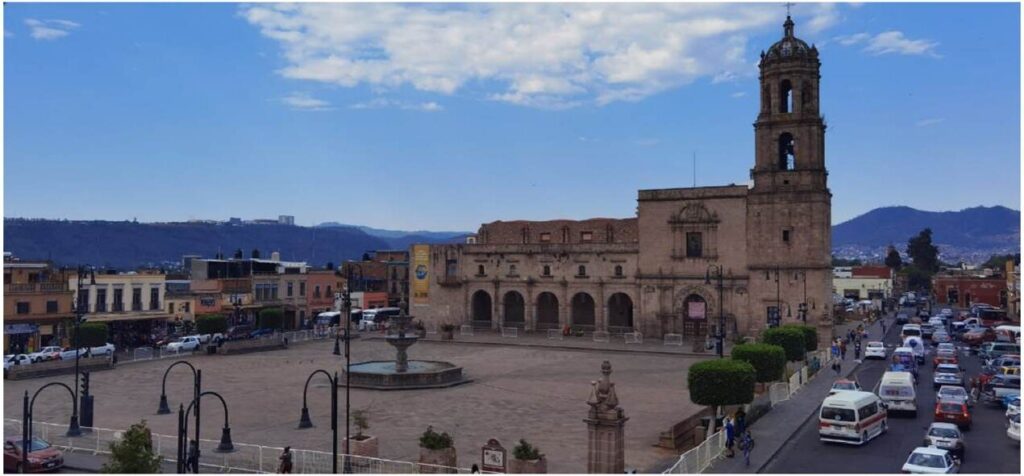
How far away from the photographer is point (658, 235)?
60500 millimetres

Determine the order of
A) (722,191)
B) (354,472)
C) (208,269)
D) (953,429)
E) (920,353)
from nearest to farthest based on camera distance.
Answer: (354,472) → (953,429) → (920,353) → (722,191) → (208,269)

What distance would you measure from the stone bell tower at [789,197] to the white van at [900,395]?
24322 millimetres

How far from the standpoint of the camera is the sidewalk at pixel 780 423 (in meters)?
22.7

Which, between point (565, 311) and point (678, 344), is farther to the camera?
point (565, 311)

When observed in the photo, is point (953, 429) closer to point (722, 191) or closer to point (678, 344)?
point (678, 344)

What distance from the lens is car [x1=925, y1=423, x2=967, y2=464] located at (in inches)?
896

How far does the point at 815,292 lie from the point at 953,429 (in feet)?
105

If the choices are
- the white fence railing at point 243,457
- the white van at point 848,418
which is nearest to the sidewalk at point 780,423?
the white van at point 848,418

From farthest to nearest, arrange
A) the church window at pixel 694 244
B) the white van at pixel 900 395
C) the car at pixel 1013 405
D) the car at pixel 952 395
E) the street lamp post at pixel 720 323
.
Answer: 1. the church window at pixel 694 244
2. the street lamp post at pixel 720 323
3. the white van at pixel 900 395
4. the car at pixel 952 395
5. the car at pixel 1013 405

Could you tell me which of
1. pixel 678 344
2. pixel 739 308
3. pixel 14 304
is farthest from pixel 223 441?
pixel 739 308

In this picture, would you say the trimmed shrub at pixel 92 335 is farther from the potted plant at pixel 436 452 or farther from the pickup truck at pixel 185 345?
the potted plant at pixel 436 452

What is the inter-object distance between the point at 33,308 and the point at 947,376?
159 ft

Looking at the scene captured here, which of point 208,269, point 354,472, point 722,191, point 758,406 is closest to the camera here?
point 354,472

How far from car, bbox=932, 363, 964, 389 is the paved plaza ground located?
414 inches
